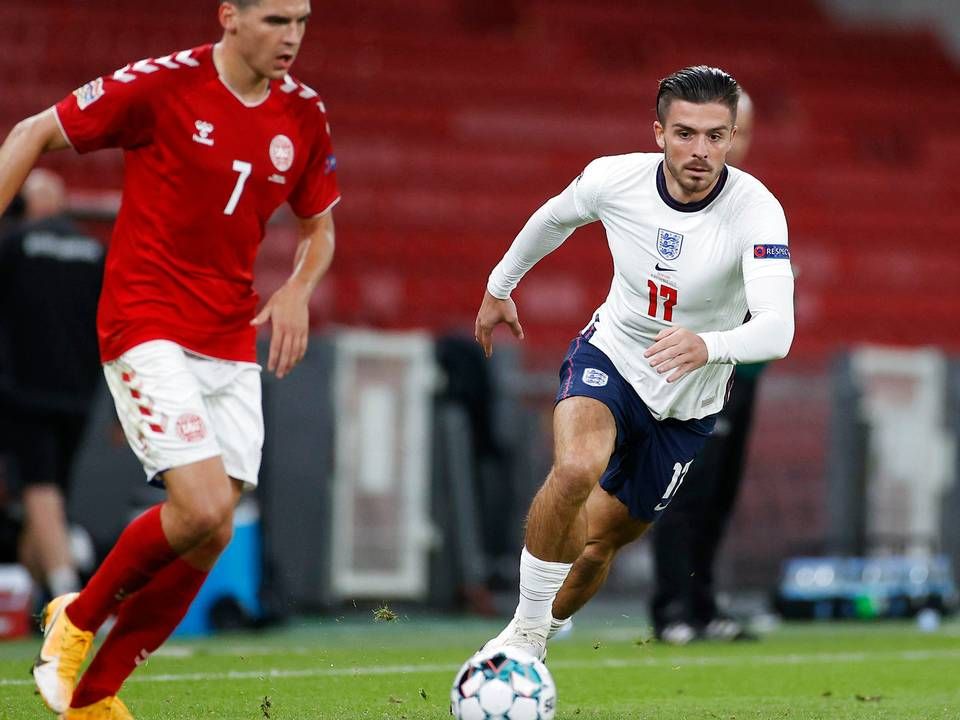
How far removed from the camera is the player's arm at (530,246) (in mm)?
5113

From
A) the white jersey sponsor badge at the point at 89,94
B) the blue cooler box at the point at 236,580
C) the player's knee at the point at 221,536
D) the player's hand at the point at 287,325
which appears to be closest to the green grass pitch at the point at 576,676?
the blue cooler box at the point at 236,580

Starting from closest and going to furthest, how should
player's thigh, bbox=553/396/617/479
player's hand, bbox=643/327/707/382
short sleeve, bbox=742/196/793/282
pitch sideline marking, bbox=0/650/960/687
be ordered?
player's hand, bbox=643/327/707/382 → short sleeve, bbox=742/196/793/282 → player's thigh, bbox=553/396/617/479 → pitch sideline marking, bbox=0/650/960/687

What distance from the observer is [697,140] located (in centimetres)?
479

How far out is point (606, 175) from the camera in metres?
5.09

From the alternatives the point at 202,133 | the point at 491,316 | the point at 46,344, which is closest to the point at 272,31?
the point at 202,133

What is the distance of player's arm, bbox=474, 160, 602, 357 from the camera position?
5.11 meters

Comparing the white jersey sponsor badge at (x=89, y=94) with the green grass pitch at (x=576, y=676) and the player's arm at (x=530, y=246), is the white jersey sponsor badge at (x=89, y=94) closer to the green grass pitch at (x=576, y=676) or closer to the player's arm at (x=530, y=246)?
the player's arm at (x=530, y=246)

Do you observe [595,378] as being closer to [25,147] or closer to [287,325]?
[287,325]

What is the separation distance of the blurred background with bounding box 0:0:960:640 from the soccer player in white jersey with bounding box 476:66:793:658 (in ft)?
12.2

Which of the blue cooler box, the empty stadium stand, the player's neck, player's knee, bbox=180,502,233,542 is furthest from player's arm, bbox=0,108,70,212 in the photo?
the empty stadium stand

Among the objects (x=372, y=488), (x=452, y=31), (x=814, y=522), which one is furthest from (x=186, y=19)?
(x=814, y=522)

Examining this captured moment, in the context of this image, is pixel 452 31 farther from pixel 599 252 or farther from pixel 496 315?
pixel 496 315

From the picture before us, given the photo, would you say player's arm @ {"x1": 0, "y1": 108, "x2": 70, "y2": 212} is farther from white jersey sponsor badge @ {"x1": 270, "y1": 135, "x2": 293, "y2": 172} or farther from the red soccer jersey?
white jersey sponsor badge @ {"x1": 270, "y1": 135, "x2": 293, "y2": 172}

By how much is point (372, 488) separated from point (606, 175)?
4.75 meters
